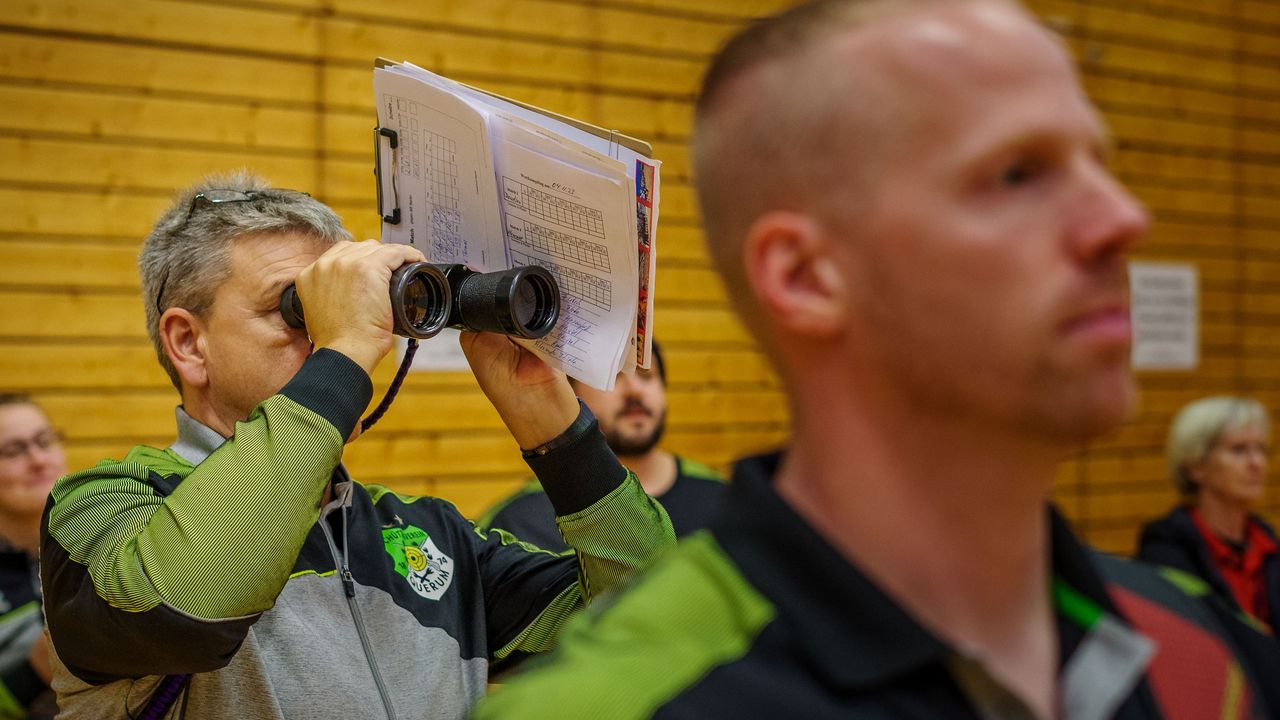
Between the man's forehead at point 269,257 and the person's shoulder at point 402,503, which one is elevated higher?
the man's forehead at point 269,257

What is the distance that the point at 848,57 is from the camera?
30.5 inches

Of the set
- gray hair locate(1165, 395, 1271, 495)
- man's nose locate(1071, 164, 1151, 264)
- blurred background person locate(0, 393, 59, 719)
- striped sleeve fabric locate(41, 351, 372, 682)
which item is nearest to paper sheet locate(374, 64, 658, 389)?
striped sleeve fabric locate(41, 351, 372, 682)

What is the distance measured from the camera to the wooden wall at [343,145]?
354 centimetres

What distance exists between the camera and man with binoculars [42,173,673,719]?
→ 1252 mm

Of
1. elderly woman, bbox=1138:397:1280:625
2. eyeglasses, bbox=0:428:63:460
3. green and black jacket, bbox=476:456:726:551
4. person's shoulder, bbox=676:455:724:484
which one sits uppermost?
eyeglasses, bbox=0:428:63:460

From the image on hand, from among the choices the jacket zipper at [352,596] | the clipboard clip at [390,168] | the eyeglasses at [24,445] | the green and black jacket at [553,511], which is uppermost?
the clipboard clip at [390,168]

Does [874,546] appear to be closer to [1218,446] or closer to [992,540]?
[992,540]

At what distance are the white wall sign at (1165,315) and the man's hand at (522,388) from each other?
4526 mm

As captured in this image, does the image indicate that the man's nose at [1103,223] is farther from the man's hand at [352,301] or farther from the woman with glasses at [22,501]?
the woman with glasses at [22,501]

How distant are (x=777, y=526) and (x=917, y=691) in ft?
0.45

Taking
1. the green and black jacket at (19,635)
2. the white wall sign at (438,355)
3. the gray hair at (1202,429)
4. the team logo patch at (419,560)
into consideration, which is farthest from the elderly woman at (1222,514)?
the green and black jacket at (19,635)

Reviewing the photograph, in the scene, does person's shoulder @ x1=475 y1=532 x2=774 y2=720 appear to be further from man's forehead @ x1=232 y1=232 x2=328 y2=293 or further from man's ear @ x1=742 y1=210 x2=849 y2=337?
man's forehead @ x1=232 y1=232 x2=328 y2=293

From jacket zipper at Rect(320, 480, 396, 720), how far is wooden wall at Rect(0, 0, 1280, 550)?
2.38m

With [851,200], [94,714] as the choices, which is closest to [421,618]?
[94,714]
